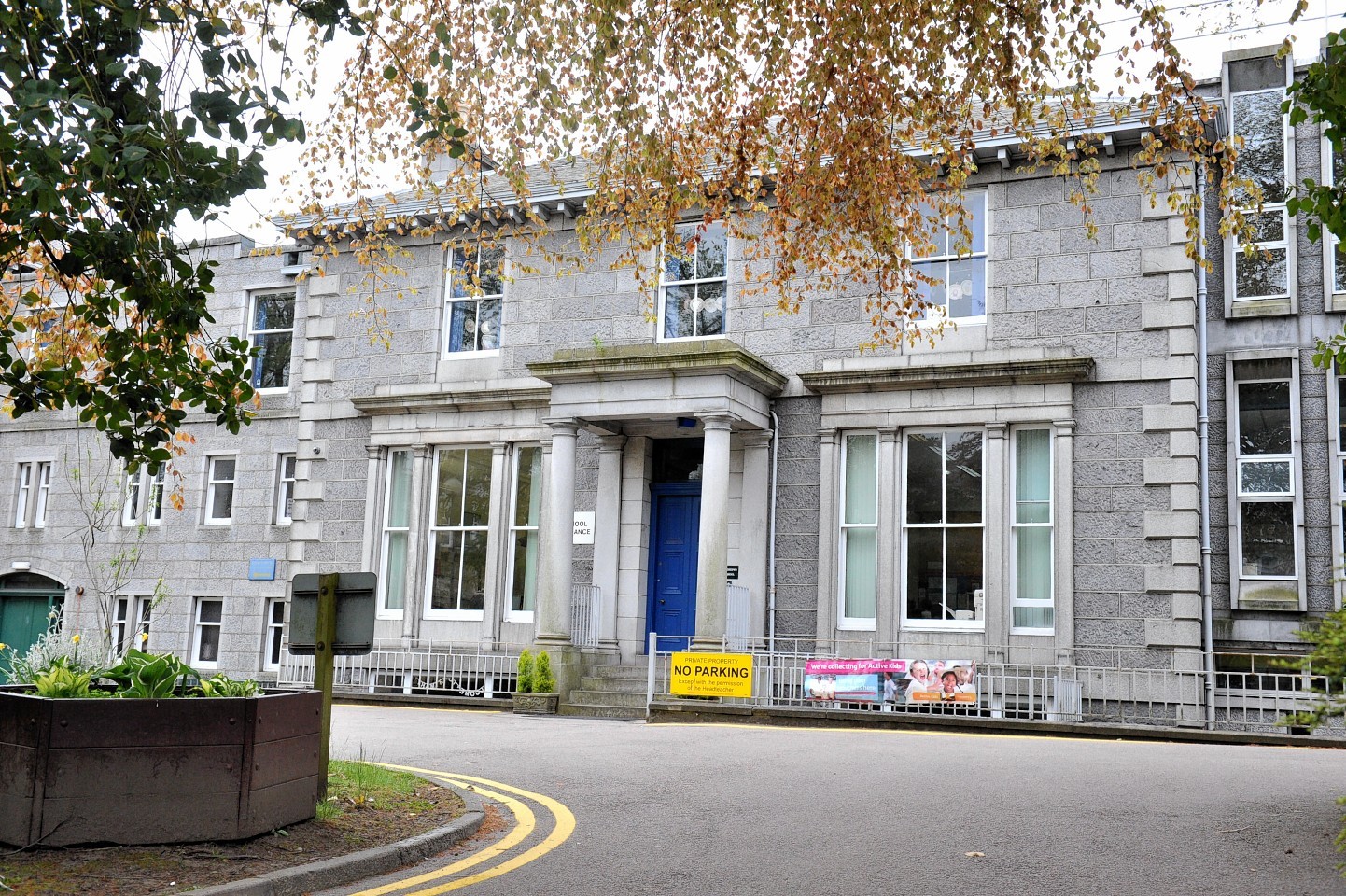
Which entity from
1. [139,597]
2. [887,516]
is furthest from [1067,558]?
[139,597]

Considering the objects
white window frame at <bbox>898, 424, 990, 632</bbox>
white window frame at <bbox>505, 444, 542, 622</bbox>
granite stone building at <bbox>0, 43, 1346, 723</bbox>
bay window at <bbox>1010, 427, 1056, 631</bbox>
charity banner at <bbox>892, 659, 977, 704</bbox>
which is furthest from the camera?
white window frame at <bbox>505, 444, 542, 622</bbox>

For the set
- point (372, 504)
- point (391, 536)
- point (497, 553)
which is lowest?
point (497, 553)

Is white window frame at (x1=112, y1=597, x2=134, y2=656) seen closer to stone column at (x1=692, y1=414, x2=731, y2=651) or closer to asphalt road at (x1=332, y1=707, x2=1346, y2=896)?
asphalt road at (x1=332, y1=707, x2=1346, y2=896)

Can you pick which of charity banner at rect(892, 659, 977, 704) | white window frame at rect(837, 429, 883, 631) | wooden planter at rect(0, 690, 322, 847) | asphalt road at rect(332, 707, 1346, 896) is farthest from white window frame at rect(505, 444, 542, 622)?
wooden planter at rect(0, 690, 322, 847)

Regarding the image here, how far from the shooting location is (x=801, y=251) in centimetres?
1365

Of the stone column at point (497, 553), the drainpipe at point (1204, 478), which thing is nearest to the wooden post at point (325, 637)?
the drainpipe at point (1204, 478)

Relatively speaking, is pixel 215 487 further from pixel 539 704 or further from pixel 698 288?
pixel 698 288

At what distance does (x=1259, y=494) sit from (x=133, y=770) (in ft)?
54.0

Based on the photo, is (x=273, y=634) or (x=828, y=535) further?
(x=273, y=634)

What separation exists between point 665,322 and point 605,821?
42.5 ft

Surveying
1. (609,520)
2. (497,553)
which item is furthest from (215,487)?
(609,520)

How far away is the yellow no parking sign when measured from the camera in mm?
16547

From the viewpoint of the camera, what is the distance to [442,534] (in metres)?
21.6

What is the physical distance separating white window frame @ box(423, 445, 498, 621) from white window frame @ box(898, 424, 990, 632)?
6.88 metres
